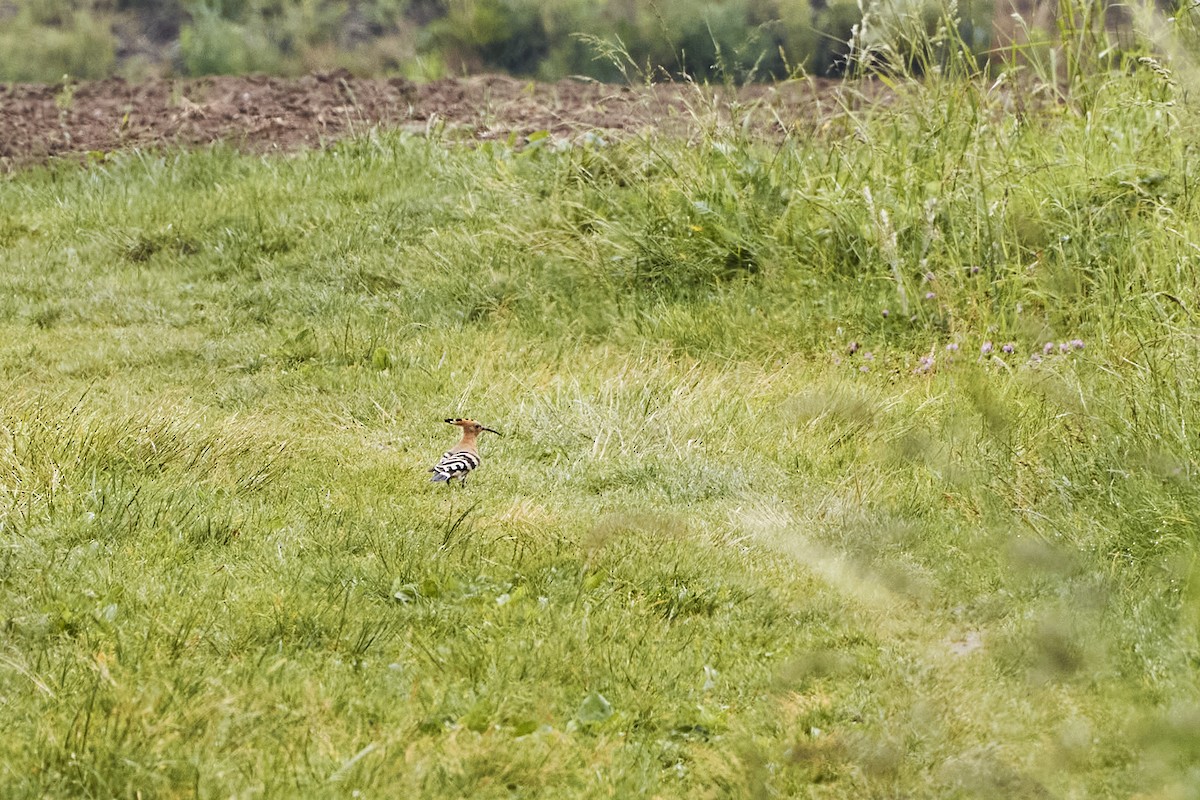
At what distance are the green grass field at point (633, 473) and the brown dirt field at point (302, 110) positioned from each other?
1.36 meters

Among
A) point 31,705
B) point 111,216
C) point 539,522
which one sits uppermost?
point 31,705

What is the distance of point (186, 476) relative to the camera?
4312 millimetres

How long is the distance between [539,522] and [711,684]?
107cm

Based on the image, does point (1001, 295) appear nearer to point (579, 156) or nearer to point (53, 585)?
point (579, 156)

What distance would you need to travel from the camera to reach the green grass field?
9.47 ft

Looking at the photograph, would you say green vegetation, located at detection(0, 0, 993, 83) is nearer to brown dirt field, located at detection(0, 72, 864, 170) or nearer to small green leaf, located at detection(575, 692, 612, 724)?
brown dirt field, located at detection(0, 72, 864, 170)

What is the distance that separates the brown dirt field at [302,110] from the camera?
9594 millimetres

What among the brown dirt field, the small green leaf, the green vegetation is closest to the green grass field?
the small green leaf

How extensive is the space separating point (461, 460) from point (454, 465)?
0.05 metres

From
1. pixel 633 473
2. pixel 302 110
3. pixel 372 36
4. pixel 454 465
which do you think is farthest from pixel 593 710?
pixel 372 36

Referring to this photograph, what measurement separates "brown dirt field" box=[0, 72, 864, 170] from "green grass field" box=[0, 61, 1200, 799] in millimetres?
1360

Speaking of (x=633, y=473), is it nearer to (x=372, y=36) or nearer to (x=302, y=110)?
(x=302, y=110)

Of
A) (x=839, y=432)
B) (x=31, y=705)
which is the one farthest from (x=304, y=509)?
(x=839, y=432)

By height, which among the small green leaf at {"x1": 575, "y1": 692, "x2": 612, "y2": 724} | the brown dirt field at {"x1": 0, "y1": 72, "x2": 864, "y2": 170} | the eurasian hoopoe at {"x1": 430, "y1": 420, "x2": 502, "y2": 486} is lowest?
the brown dirt field at {"x1": 0, "y1": 72, "x2": 864, "y2": 170}
